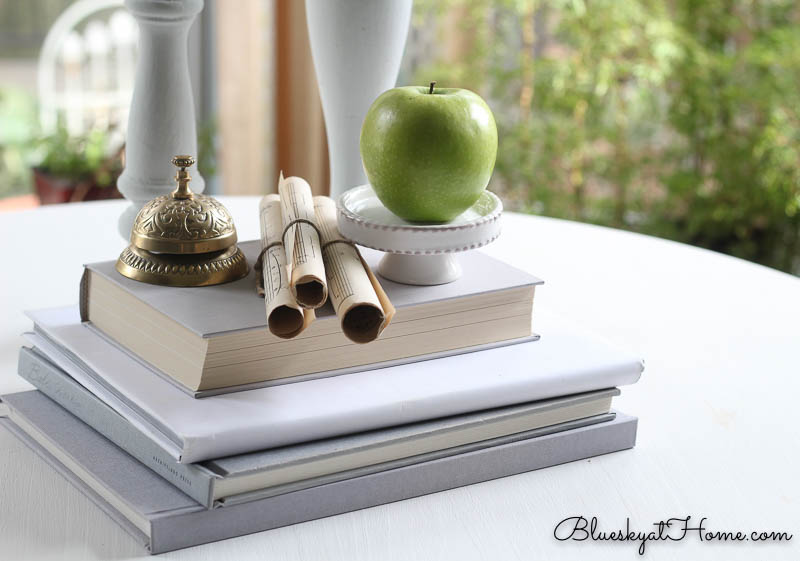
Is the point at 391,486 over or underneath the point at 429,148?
underneath

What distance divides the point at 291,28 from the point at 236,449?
8.36 ft

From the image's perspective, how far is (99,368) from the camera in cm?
63

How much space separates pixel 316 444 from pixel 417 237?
0.17 m

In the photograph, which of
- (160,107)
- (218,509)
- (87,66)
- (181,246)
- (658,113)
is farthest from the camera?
(87,66)

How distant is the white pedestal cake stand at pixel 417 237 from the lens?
66 centimetres

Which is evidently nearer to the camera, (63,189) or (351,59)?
(351,59)

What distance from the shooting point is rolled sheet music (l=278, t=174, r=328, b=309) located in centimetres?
59

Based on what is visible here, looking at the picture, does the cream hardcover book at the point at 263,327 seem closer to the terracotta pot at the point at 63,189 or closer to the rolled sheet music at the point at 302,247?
the rolled sheet music at the point at 302,247

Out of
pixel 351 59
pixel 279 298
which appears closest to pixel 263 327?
pixel 279 298

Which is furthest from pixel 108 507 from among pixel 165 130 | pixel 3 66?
pixel 3 66

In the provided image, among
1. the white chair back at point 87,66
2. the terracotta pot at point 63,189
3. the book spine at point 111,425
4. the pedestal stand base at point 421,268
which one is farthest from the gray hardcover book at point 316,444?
the white chair back at point 87,66

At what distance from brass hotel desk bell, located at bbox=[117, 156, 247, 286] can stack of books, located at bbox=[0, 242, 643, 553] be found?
0.03 ft

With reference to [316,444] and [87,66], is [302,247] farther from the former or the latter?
[87,66]

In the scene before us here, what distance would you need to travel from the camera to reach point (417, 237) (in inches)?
26.0
